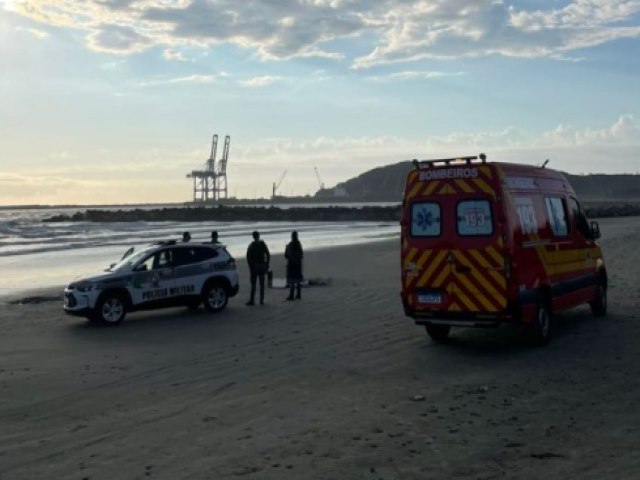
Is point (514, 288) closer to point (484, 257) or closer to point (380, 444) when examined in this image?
point (484, 257)

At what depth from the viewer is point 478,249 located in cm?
1100

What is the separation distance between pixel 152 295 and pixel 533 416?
33.4ft

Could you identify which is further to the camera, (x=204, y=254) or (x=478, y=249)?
(x=204, y=254)

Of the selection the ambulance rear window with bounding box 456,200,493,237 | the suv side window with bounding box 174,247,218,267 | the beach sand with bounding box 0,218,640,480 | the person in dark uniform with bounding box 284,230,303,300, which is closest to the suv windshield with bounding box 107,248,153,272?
the suv side window with bounding box 174,247,218,267

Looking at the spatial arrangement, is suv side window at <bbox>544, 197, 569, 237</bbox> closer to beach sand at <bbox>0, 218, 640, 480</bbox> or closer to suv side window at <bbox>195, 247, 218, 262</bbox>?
beach sand at <bbox>0, 218, 640, 480</bbox>

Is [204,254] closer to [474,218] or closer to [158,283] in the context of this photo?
[158,283]

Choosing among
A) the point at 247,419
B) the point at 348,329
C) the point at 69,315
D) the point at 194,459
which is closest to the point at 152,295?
the point at 69,315

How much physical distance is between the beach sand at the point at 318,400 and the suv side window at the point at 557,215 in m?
1.72

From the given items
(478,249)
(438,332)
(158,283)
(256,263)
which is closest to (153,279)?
(158,283)

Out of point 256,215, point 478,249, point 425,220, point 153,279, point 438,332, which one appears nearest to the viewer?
point 478,249

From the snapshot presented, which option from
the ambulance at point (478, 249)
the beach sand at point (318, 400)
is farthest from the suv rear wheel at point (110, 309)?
the ambulance at point (478, 249)

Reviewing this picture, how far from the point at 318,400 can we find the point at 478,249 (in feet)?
12.6

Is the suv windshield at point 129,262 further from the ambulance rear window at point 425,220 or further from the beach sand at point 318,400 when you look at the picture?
the ambulance rear window at point 425,220

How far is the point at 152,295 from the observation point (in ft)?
52.4
